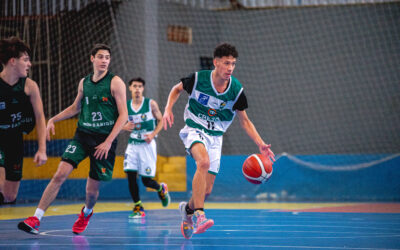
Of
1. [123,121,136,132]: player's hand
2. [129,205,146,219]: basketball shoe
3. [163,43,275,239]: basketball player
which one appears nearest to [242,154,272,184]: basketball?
[163,43,275,239]: basketball player

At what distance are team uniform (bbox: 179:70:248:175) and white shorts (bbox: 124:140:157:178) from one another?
354cm

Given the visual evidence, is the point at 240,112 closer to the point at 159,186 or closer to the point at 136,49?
the point at 159,186

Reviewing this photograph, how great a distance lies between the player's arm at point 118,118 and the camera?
18.4 feet

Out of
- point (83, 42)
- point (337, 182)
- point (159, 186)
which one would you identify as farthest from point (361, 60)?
point (159, 186)

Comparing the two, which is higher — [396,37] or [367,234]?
[396,37]

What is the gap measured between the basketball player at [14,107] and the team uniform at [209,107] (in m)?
1.66

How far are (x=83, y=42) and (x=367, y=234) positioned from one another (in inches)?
471

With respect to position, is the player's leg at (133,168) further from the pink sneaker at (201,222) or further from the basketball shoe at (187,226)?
the pink sneaker at (201,222)

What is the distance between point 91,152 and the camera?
19.2 ft

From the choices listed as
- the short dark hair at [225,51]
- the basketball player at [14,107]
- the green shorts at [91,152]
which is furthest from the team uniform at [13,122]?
the short dark hair at [225,51]

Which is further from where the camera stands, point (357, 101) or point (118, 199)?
point (357, 101)

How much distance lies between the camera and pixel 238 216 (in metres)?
8.50

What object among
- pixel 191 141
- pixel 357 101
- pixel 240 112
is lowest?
pixel 191 141

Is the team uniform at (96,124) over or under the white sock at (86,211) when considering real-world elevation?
over
